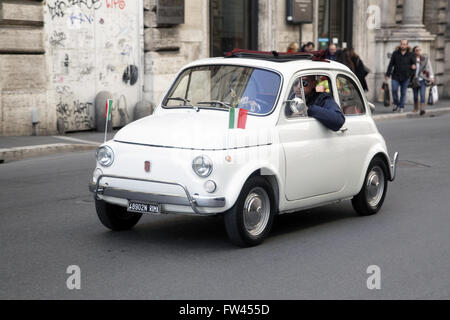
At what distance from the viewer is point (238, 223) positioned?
22.9ft

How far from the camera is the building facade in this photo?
15.8 meters

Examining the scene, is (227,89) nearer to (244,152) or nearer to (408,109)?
(244,152)

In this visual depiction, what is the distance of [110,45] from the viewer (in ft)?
58.8

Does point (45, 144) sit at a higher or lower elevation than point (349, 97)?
lower

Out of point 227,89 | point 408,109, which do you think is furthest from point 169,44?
point 227,89

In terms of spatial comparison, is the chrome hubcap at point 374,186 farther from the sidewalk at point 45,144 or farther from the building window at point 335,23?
the building window at point 335,23

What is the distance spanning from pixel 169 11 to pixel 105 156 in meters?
12.1

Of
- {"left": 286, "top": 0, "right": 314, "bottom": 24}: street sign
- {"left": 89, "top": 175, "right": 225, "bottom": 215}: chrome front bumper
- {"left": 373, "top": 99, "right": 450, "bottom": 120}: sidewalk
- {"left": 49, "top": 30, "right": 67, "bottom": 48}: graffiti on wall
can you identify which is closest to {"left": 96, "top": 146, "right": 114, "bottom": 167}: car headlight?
{"left": 89, "top": 175, "right": 225, "bottom": 215}: chrome front bumper

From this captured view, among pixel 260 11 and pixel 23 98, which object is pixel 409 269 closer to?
pixel 23 98

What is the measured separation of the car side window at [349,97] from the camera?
859 centimetres

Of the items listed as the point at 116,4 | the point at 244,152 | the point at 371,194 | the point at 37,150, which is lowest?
the point at 37,150

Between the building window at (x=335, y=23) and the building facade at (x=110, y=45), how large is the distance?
0.25m

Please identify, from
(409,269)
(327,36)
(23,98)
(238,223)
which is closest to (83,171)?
(23,98)

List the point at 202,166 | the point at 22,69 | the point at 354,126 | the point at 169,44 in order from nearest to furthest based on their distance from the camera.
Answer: the point at 202,166
the point at 354,126
the point at 22,69
the point at 169,44
